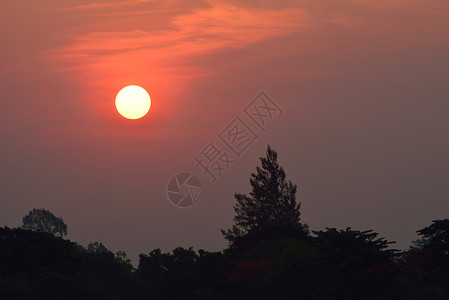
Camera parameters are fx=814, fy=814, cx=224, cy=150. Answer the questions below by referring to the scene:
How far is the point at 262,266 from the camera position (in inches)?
3401

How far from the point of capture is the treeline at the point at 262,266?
6544 centimetres

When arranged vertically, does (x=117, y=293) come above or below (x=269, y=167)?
below

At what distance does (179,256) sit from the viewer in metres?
117

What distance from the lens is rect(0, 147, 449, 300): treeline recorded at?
215 ft

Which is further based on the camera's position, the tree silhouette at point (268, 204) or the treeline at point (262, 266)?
the tree silhouette at point (268, 204)

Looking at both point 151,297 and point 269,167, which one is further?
point 269,167

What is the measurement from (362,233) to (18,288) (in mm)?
30420

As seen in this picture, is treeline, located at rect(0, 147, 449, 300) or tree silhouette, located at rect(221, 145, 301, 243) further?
tree silhouette, located at rect(221, 145, 301, 243)

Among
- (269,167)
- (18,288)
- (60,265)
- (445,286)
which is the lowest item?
(445,286)

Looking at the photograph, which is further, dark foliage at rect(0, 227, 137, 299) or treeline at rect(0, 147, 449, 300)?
dark foliage at rect(0, 227, 137, 299)

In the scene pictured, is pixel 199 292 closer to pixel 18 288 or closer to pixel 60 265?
pixel 60 265

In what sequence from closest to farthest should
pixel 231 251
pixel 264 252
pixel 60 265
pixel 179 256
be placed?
pixel 60 265
pixel 264 252
pixel 231 251
pixel 179 256

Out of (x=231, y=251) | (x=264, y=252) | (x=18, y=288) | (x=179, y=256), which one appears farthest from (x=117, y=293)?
(x=18, y=288)

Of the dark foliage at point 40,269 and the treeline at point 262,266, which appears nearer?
the treeline at point 262,266
